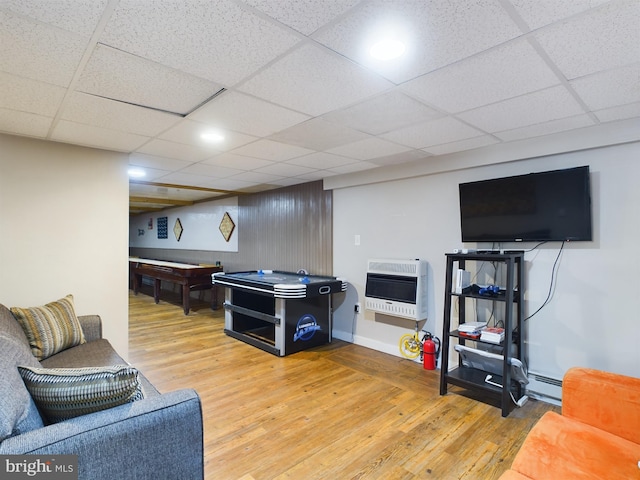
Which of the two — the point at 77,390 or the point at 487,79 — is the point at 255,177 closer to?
the point at 487,79

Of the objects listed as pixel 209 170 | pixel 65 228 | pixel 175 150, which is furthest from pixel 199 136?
pixel 65 228

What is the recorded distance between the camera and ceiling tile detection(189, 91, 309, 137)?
221cm

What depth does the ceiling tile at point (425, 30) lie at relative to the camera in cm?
131

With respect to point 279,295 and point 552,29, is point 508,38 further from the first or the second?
point 279,295

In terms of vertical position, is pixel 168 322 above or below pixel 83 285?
below

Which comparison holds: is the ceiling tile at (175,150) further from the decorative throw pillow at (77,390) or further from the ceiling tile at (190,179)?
the decorative throw pillow at (77,390)

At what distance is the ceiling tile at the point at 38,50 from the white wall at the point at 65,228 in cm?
154

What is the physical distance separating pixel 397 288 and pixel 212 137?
2.50 meters

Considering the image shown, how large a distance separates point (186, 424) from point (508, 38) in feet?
6.91

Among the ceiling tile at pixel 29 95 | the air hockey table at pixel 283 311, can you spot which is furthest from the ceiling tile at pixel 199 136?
the air hockey table at pixel 283 311

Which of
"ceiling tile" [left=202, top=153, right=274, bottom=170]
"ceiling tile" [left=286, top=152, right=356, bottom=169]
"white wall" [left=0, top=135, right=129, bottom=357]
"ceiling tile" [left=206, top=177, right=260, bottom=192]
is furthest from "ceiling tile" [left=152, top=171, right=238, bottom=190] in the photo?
"ceiling tile" [left=286, top=152, right=356, bottom=169]

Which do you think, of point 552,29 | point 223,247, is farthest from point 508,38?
point 223,247

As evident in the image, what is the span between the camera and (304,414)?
2.74 metres

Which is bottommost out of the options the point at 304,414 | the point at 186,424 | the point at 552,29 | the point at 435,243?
the point at 304,414
